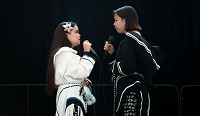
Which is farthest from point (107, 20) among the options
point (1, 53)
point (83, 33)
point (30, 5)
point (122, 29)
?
point (122, 29)

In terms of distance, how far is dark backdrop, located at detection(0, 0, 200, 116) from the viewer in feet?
17.0

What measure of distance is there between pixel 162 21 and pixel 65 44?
7.51 ft

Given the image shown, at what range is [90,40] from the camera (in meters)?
5.28

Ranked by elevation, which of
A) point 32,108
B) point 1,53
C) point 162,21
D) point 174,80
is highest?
point 162,21

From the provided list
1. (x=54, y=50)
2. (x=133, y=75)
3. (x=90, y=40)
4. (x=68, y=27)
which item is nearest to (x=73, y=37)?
(x=68, y=27)

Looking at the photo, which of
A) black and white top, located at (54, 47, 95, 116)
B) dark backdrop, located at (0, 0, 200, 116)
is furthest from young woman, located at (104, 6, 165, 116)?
dark backdrop, located at (0, 0, 200, 116)

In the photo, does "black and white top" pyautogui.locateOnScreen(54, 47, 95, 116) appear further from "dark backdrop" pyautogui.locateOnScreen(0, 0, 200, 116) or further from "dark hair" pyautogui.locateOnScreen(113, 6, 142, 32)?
"dark backdrop" pyautogui.locateOnScreen(0, 0, 200, 116)

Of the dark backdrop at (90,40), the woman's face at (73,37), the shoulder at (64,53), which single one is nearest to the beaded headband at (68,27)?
Answer: the woman's face at (73,37)

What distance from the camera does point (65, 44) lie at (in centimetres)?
327

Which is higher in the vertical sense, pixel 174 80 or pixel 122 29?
pixel 122 29

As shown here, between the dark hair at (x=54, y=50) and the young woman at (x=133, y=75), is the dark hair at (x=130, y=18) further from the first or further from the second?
the dark hair at (x=54, y=50)

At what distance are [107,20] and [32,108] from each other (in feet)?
5.00

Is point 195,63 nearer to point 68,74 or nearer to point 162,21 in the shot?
point 162,21

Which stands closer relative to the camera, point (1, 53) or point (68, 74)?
point (68, 74)
